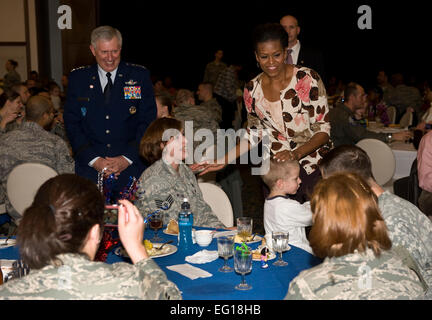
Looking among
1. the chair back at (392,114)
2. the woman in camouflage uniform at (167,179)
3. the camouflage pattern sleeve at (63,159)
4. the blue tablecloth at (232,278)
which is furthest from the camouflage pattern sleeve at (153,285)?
the chair back at (392,114)

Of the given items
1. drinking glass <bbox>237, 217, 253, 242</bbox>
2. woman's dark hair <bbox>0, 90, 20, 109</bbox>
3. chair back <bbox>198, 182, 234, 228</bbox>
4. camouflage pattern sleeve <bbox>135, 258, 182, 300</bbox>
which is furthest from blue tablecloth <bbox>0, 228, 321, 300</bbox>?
woman's dark hair <bbox>0, 90, 20, 109</bbox>

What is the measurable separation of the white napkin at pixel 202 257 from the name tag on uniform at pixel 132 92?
185 cm

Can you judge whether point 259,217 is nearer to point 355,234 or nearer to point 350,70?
point 355,234

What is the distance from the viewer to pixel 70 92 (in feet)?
13.8

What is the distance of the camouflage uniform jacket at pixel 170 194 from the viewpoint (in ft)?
11.0

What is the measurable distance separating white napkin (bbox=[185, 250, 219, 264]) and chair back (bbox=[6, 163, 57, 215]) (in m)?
2.17

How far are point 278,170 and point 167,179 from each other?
687 mm

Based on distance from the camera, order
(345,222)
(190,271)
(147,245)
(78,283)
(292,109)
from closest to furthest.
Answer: (78,283) < (345,222) < (190,271) < (147,245) < (292,109)

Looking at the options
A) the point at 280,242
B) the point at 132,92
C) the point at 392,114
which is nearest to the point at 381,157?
the point at 132,92

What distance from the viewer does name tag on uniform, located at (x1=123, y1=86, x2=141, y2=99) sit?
4.18 metres

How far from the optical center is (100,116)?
13.6ft

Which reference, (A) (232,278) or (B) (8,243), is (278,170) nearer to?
(A) (232,278)

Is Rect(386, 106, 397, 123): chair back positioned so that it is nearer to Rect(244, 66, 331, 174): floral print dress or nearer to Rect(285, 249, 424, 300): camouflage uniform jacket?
Rect(244, 66, 331, 174): floral print dress

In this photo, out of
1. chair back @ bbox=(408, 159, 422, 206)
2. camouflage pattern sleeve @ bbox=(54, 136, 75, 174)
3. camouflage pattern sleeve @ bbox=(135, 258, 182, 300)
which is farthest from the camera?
camouflage pattern sleeve @ bbox=(54, 136, 75, 174)
